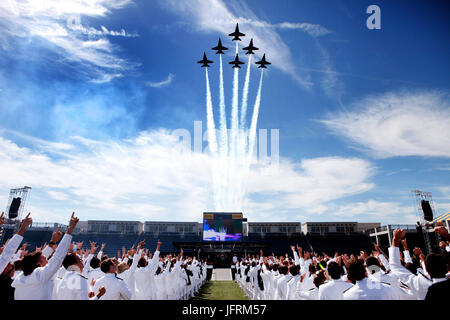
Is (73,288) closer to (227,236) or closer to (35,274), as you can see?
(35,274)

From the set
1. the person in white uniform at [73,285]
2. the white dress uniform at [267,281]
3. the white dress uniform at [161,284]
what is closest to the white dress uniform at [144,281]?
the white dress uniform at [161,284]

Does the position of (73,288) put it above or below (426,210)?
below

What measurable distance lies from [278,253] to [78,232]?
49.7 m

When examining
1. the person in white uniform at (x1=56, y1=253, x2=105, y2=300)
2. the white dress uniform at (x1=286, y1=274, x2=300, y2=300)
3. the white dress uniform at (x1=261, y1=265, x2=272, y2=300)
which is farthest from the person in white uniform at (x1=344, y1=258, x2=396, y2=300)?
the white dress uniform at (x1=261, y1=265, x2=272, y2=300)

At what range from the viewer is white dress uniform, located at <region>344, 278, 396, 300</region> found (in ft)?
14.0

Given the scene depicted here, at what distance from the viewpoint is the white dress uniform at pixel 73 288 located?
16.3 ft

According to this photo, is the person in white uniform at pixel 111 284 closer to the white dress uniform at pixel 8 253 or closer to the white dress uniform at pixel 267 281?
the white dress uniform at pixel 8 253

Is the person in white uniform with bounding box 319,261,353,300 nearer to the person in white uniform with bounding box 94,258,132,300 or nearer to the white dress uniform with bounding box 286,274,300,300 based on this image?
the white dress uniform with bounding box 286,274,300,300

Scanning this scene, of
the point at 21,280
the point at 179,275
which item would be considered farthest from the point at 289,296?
the point at 179,275

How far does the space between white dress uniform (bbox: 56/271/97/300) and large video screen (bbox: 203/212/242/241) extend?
1667 inches

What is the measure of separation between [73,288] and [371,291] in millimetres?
5249

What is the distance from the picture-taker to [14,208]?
190 ft

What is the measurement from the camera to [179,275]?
1645cm

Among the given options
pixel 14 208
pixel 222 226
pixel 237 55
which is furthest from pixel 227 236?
pixel 14 208
